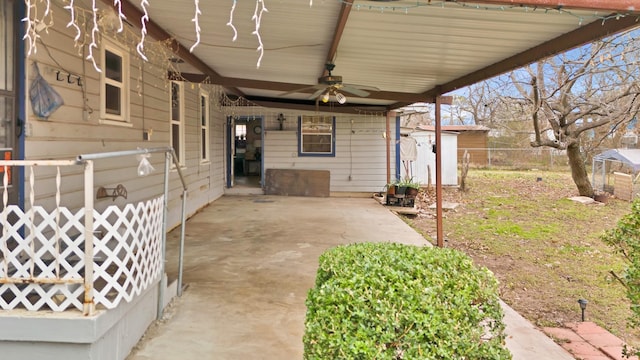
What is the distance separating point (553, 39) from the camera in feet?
12.2

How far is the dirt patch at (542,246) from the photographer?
14.8 ft

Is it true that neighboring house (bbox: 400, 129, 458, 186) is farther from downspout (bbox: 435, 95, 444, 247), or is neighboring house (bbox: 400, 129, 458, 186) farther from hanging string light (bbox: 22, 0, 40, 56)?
hanging string light (bbox: 22, 0, 40, 56)

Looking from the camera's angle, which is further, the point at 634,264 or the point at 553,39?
the point at 553,39

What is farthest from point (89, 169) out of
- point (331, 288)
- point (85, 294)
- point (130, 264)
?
point (331, 288)

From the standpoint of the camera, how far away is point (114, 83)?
4.64m

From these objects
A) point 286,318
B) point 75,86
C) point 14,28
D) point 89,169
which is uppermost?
point 14,28

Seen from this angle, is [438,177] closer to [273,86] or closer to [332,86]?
[332,86]

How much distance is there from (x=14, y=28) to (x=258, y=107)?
861 cm

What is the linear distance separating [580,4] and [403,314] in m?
2.17

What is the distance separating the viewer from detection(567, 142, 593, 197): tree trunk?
466 inches

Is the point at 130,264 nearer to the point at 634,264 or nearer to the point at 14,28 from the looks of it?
the point at 14,28

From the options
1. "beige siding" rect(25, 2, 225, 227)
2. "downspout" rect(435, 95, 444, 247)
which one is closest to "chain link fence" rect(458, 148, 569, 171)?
"downspout" rect(435, 95, 444, 247)

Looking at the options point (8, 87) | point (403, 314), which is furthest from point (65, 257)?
point (403, 314)

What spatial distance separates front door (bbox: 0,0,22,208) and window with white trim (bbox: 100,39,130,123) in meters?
1.29
